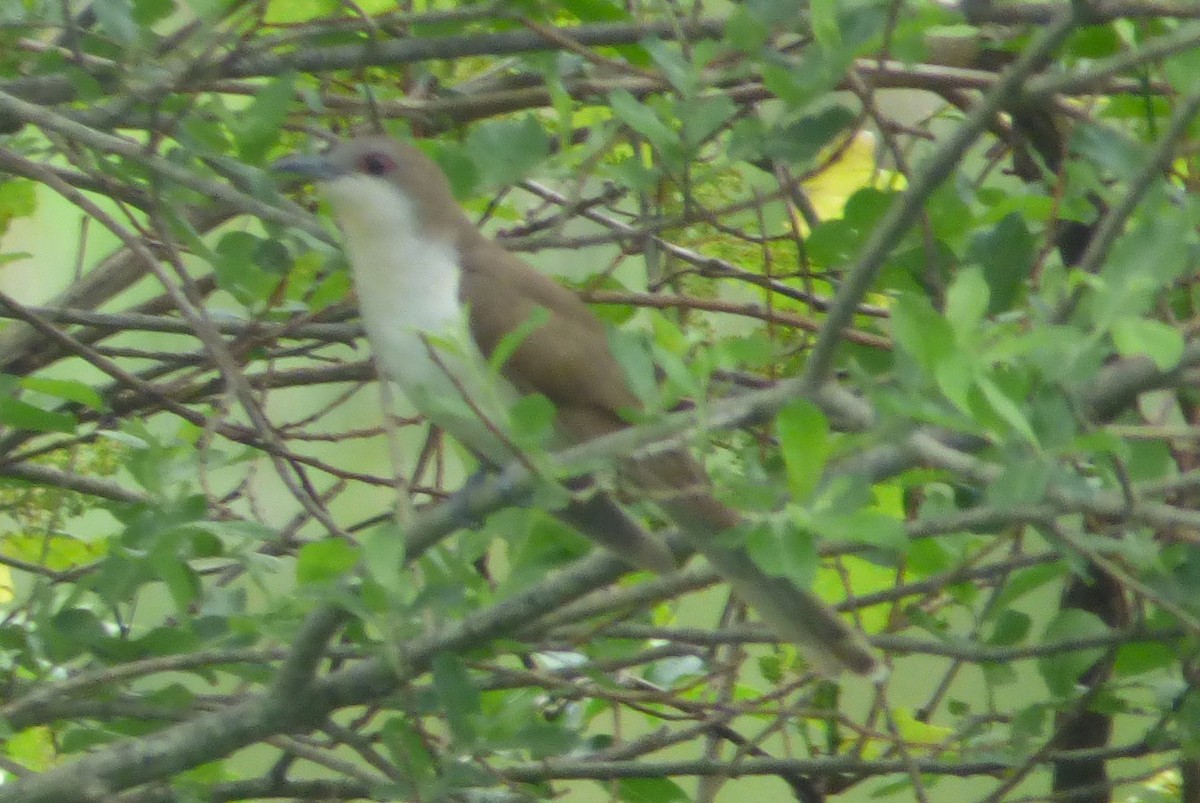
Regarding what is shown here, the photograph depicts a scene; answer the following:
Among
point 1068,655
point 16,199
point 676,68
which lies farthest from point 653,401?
point 16,199

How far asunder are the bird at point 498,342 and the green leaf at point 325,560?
372 millimetres

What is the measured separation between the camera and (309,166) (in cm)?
295

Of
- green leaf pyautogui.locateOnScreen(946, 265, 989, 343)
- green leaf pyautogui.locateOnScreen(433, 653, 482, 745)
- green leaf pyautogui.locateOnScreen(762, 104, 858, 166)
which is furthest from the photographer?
green leaf pyautogui.locateOnScreen(762, 104, 858, 166)

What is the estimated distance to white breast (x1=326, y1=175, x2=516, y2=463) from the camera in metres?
2.66

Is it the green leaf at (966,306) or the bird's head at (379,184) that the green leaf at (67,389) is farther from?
the green leaf at (966,306)

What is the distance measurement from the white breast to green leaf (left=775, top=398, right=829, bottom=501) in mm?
767

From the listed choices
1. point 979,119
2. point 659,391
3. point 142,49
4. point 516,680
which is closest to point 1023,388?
point 979,119

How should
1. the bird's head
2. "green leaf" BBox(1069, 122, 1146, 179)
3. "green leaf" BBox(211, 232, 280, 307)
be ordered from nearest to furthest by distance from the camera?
"green leaf" BBox(1069, 122, 1146, 179) → "green leaf" BBox(211, 232, 280, 307) → the bird's head

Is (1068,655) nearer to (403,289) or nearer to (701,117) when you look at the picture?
(701,117)

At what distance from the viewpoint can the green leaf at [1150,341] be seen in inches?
65.3

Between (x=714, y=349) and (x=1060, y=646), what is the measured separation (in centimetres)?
90

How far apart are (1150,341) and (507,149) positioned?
3.82ft

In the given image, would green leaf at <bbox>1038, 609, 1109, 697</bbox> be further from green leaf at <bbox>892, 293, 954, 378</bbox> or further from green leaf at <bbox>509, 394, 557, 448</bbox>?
green leaf at <bbox>509, 394, 557, 448</bbox>

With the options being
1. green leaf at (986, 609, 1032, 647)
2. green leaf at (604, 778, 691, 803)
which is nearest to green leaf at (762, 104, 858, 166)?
green leaf at (986, 609, 1032, 647)
